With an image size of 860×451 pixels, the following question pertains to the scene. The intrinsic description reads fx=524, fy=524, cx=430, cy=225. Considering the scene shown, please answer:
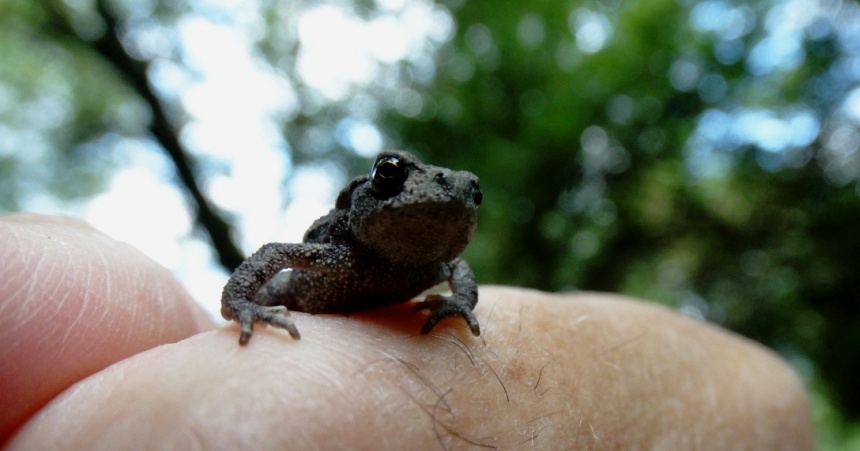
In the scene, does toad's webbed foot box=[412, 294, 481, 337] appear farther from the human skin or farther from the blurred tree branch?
the blurred tree branch

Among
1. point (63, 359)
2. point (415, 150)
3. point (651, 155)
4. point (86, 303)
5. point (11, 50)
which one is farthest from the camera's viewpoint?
point (11, 50)

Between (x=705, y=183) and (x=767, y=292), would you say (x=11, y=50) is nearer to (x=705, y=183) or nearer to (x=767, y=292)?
(x=705, y=183)

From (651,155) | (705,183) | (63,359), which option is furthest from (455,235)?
(705,183)

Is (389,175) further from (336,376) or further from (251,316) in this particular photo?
(336,376)

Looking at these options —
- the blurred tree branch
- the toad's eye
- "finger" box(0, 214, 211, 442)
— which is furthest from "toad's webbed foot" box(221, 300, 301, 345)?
the blurred tree branch

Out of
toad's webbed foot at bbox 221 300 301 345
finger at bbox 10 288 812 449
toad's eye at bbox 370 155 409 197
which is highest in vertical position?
toad's eye at bbox 370 155 409 197
